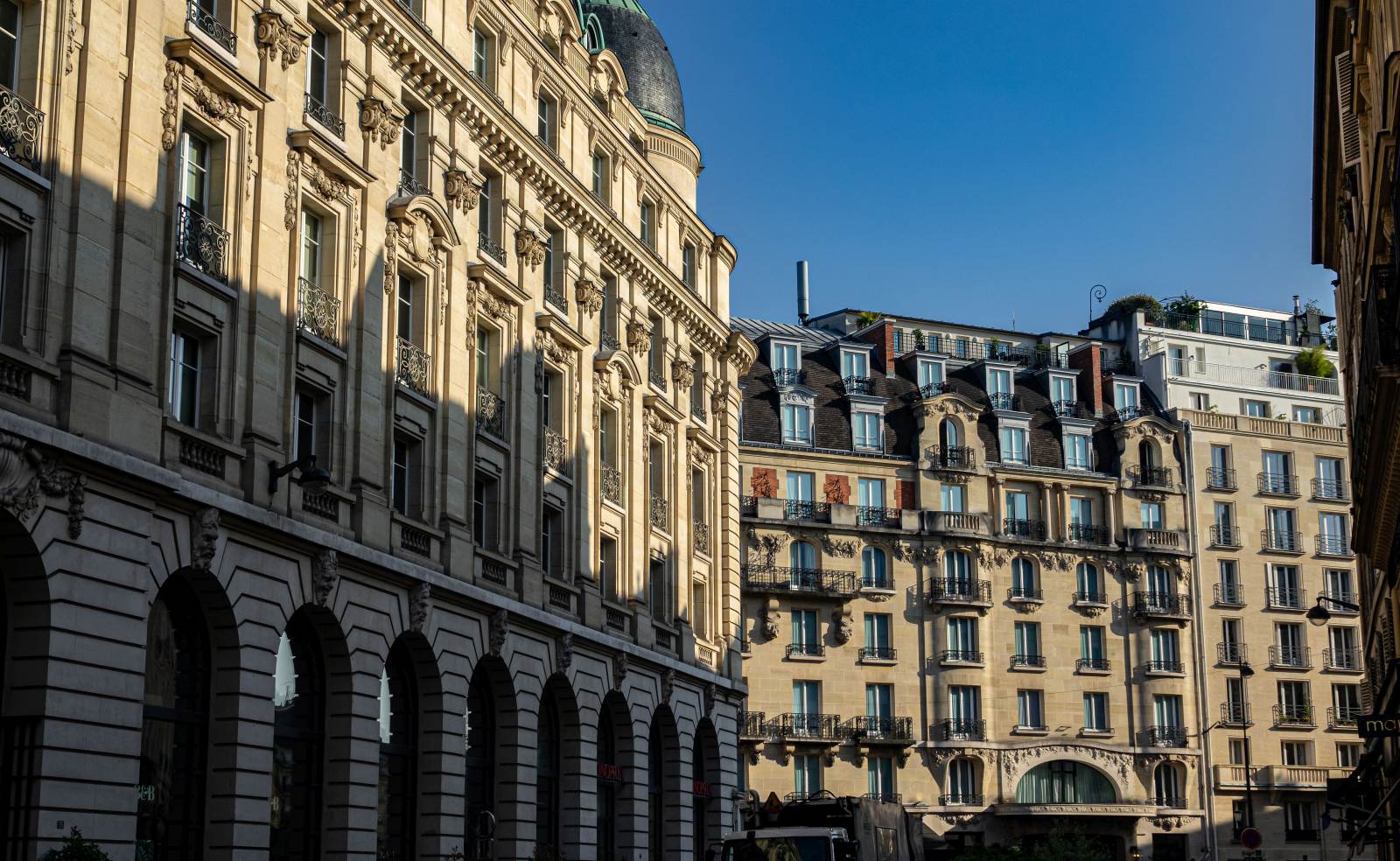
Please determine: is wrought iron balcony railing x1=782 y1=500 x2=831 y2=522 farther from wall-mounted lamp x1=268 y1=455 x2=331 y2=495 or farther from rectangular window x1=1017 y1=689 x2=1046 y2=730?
wall-mounted lamp x1=268 y1=455 x2=331 y2=495

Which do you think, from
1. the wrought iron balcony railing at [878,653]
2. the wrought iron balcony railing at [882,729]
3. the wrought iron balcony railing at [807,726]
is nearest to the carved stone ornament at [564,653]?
the wrought iron balcony railing at [807,726]

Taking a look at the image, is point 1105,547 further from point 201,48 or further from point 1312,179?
point 201,48

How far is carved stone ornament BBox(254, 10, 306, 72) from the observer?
102 ft

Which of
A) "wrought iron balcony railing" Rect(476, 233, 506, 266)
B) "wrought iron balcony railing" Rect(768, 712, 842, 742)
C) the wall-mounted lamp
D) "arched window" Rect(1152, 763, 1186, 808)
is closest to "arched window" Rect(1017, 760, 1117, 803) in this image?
"arched window" Rect(1152, 763, 1186, 808)

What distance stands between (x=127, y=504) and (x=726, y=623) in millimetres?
30938

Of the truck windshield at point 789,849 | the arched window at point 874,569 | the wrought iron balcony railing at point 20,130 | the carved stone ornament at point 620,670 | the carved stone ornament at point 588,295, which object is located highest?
the carved stone ornament at point 588,295

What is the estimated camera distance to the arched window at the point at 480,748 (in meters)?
38.0

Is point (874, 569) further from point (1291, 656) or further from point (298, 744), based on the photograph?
point (298, 744)

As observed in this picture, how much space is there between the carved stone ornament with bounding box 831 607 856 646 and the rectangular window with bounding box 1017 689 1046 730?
8691mm

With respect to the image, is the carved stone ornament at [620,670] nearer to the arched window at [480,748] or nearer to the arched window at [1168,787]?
the arched window at [480,748]

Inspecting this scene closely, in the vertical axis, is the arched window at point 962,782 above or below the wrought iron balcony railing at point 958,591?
below

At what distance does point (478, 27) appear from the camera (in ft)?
134

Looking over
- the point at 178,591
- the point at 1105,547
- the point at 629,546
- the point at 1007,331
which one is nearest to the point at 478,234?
the point at 629,546

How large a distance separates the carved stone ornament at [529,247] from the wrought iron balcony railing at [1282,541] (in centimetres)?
5224
